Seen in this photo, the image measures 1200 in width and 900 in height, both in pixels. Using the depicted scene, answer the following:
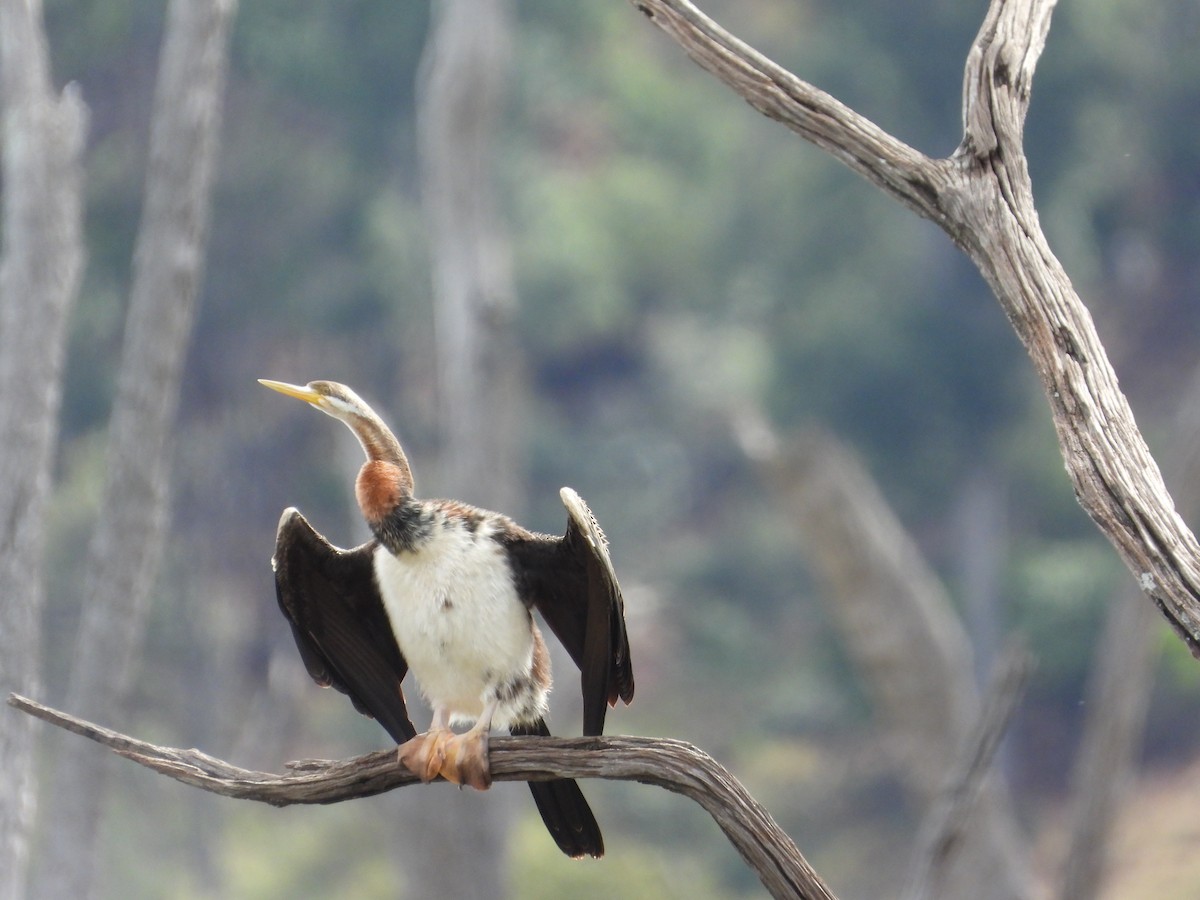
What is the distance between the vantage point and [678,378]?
21906 millimetres

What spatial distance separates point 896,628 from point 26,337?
4.77 metres

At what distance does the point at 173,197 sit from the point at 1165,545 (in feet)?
15.4

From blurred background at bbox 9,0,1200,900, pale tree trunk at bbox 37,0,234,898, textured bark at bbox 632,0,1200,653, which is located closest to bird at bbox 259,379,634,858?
textured bark at bbox 632,0,1200,653

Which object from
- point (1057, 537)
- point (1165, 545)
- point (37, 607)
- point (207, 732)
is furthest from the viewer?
point (1057, 537)

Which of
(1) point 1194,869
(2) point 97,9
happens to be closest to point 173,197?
(2) point 97,9

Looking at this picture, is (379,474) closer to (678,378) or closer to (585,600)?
(585,600)

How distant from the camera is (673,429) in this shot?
866 inches

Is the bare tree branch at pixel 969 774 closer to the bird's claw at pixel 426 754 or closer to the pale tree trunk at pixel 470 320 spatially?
the bird's claw at pixel 426 754

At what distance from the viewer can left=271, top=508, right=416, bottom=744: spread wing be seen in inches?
131

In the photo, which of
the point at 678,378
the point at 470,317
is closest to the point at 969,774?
the point at 470,317

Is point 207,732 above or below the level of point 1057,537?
below

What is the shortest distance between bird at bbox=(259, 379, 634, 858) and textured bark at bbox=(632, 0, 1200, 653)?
899 millimetres

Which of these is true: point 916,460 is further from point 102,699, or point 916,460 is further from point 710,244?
point 102,699

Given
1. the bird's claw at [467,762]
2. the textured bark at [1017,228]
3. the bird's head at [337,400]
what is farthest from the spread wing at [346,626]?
the textured bark at [1017,228]
